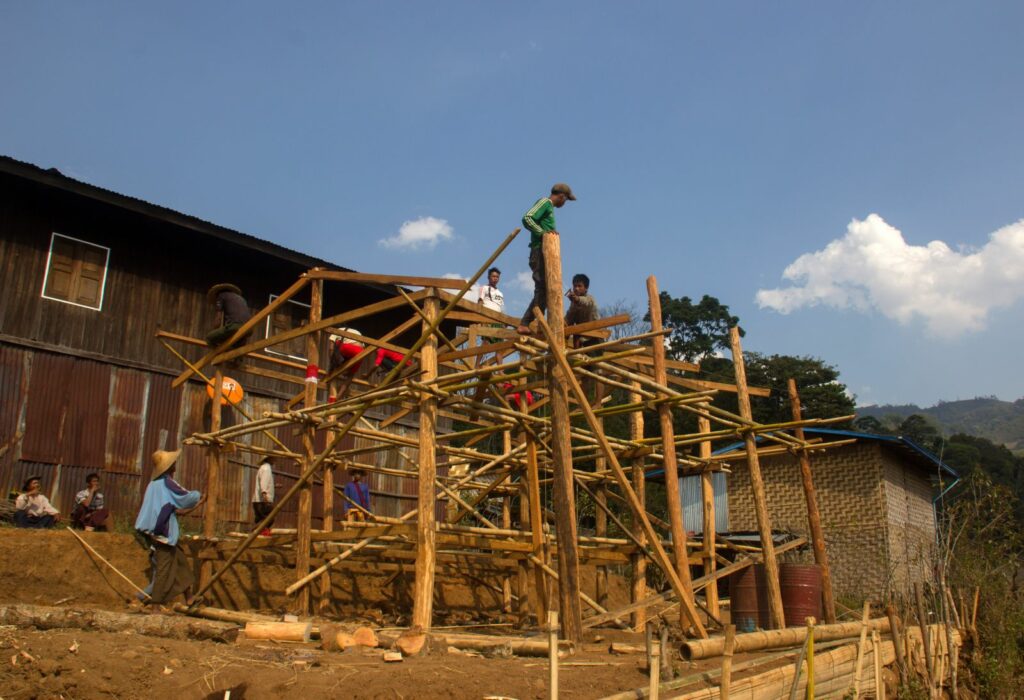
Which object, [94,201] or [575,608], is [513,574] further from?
[94,201]

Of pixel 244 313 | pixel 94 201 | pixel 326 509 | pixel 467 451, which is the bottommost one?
pixel 326 509

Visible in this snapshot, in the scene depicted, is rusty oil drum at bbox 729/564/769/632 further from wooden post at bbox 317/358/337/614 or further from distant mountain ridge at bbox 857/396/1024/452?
distant mountain ridge at bbox 857/396/1024/452

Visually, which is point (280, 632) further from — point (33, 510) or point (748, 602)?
point (33, 510)

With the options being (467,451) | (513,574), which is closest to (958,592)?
(513,574)

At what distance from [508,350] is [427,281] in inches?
60.1

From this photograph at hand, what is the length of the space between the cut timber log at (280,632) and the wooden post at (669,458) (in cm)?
376

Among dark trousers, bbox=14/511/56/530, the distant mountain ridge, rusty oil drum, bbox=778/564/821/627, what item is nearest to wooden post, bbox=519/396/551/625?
rusty oil drum, bbox=778/564/821/627

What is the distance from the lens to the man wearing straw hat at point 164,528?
9320 mm

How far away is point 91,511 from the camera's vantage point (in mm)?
13195

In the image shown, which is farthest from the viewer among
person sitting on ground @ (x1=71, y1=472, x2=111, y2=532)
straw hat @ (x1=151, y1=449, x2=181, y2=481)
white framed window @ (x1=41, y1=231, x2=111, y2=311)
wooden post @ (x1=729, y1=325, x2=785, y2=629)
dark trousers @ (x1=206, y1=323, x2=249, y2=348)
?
white framed window @ (x1=41, y1=231, x2=111, y2=311)

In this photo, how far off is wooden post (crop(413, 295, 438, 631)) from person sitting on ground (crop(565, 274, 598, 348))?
2487 millimetres

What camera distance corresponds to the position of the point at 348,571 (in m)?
11.8

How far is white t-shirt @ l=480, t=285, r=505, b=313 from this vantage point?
46.8 ft

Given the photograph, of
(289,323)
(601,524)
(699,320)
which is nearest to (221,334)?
A: (601,524)
